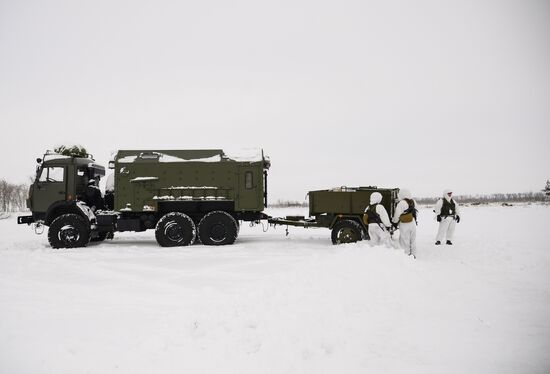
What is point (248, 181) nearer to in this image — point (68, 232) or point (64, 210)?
point (68, 232)

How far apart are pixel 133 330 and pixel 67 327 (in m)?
0.83

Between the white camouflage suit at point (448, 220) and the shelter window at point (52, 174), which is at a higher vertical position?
the shelter window at point (52, 174)

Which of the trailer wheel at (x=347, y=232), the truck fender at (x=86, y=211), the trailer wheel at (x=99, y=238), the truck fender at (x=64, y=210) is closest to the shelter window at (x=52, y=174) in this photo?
the truck fender at (x=64, y=210)

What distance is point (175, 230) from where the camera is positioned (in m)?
12.6

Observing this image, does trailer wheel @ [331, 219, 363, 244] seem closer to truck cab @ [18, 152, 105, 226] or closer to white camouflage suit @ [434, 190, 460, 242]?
white camouflage suit @ [434, 190, 460, 242]

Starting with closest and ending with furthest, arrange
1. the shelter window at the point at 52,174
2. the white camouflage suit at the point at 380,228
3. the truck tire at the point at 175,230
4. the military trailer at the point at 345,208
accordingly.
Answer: the white camouflage suit at the point at 380,228 → the military trailer at the point at 345,208 → the truck tire at the point at 175,230 → the shelter window at the point at 52,174

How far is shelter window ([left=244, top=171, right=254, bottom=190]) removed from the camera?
13086 millimetres

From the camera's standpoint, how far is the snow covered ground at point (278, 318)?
3928mm

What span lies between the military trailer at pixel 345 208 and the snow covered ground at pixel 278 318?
3.65 meters

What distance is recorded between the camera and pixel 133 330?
450 cm

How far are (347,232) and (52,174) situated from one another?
33.9ft

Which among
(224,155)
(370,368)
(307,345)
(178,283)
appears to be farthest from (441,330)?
(224,155)

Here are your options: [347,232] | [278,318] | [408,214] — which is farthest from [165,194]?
[278,318]

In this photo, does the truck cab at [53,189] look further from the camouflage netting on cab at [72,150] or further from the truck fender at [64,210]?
the camouflage netting on cab at [72,150]
